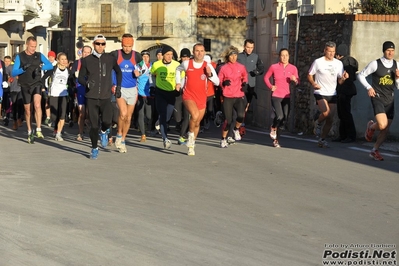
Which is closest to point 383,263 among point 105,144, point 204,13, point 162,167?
point 162,167

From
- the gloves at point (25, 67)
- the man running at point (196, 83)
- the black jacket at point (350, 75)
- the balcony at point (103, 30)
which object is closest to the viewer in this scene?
the man running at point (196, 83)

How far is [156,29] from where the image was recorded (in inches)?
2766

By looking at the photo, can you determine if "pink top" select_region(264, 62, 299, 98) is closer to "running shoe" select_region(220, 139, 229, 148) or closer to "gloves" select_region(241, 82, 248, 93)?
→ "gloves" select_region(241, 82, 248, 93)

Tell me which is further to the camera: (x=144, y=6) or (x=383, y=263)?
(x=144, y=6)

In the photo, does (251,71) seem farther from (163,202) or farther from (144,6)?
(144,6)

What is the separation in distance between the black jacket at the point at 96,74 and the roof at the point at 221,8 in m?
55.5

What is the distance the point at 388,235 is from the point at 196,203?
7.93ft

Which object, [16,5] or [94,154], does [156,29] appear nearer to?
[16,5]

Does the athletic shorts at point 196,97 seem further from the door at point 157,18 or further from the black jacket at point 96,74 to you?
the door at point 157,18

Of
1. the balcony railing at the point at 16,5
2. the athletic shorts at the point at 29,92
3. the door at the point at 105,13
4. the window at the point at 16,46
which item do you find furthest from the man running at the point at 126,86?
the door at the point at 105,13

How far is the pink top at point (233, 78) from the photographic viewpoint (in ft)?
58.2

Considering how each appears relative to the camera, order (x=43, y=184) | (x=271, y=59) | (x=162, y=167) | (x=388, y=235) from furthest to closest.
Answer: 1. (x=271, y=59)
2. (x=162, y=167)
3. (x=43, y=184)
4. (x=388, y=235)

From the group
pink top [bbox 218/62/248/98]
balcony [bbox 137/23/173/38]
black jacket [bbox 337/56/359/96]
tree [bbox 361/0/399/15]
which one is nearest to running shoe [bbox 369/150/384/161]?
pink top [bbox 218/62/248/98]

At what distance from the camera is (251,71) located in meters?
20.0
